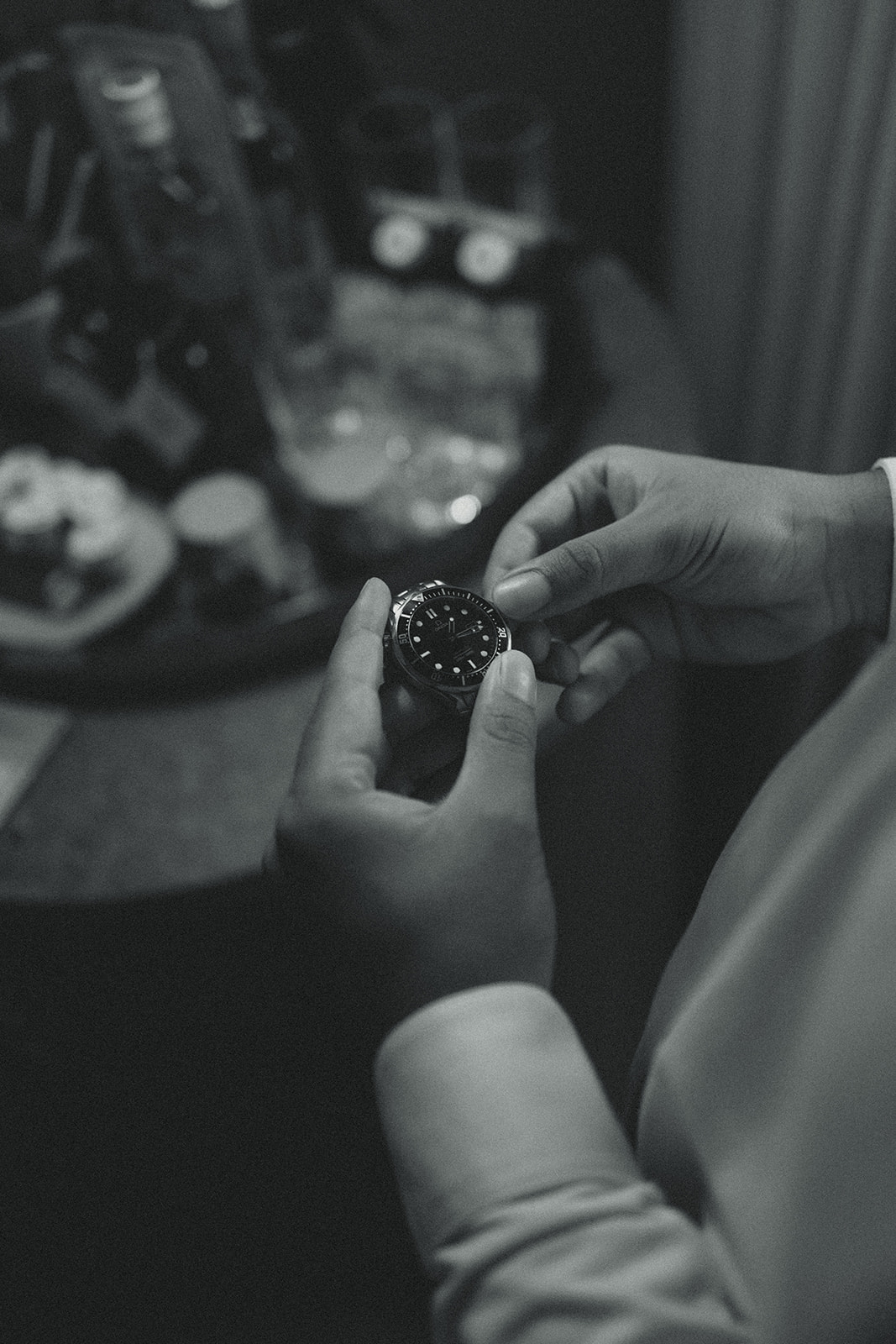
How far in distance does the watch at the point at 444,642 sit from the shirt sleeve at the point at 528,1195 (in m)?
0.20

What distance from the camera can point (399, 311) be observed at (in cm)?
133

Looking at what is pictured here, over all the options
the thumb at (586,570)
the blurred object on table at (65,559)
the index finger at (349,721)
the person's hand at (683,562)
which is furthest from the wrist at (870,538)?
the blurred object on table at (65,559)

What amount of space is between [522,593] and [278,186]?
805 millimetres

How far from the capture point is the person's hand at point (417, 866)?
1.87 ft

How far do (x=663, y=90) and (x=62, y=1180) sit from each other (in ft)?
5.69

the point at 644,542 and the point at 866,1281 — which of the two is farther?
A: the point at 644,542

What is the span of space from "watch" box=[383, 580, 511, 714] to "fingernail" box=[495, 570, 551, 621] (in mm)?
22

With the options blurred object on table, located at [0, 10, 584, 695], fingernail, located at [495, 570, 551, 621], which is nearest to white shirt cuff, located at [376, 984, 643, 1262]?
fingernail, located at [495, 570, 551, 621]

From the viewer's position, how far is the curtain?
1135 mm

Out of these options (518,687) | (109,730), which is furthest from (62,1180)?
(518,687)

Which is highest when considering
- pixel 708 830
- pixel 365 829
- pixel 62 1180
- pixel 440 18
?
pixel 440 18

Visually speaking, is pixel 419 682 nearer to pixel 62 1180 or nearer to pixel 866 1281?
pixel 866 1281

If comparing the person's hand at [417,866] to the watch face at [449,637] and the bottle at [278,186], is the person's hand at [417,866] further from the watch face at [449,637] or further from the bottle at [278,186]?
the bottle at [278,186]

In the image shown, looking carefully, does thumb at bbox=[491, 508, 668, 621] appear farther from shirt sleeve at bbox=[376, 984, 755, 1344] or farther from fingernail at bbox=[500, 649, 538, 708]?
shirt sleeve at bbox=[376, 984, 755, 1344]
